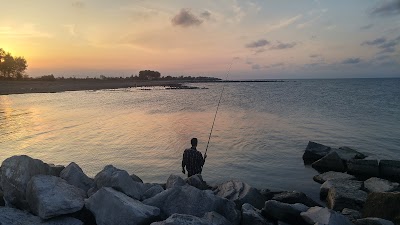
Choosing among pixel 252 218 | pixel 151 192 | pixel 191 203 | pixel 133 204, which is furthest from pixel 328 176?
pixel 133 204

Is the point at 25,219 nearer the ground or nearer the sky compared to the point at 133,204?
nearer the ground

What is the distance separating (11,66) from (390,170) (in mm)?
107260

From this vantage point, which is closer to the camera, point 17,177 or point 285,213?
point 285,213

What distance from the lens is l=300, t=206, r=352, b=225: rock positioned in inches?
223

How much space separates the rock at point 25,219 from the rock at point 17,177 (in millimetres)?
647

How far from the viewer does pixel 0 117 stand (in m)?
30.7

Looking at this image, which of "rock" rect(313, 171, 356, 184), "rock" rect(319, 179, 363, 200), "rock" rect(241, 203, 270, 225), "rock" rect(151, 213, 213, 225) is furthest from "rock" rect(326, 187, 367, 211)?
"rock" rect(151, 213, 213, 225)

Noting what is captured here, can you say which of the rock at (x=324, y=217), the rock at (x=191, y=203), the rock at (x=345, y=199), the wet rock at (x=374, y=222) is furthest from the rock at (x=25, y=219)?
the rock at (x=345, y=199)

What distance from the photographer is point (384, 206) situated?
282 inches

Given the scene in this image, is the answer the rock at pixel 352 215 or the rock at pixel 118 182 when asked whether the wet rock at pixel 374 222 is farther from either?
the rock at pixel 118 182

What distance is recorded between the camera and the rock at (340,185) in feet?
33.7

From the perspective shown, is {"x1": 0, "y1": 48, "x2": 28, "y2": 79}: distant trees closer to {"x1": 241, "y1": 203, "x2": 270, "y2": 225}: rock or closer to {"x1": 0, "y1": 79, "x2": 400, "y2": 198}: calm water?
{"x1": 0, "y1": 79, "x2": 400, "y2": 198}: calm water

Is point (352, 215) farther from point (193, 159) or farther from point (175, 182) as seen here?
point (193, 159)

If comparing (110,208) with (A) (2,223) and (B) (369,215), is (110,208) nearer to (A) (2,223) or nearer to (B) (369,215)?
(A) (2,223)
